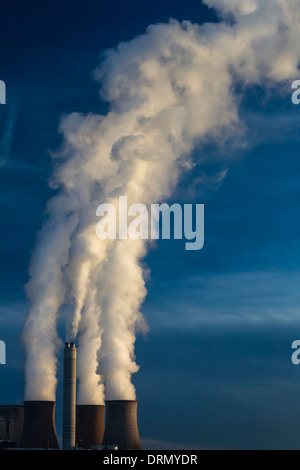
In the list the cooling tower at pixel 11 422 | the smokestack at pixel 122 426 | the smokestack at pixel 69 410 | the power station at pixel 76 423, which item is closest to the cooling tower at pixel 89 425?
the power station at pixel 76 423

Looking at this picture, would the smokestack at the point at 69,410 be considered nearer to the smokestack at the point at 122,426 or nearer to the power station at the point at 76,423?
the power station at the point at 76,423

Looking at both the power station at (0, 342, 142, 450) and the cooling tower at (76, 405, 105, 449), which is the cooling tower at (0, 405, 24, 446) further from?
the cooling tower at (76, 405, 105, 449)

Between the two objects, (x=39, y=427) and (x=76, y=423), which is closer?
(x=39, y=427)

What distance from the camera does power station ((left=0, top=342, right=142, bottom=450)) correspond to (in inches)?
2589

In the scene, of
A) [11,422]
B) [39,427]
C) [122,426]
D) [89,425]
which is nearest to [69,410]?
[39,427]

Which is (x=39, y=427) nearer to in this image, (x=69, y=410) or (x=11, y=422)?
(x=69, y=410)

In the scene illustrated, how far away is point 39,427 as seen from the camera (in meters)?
70.2

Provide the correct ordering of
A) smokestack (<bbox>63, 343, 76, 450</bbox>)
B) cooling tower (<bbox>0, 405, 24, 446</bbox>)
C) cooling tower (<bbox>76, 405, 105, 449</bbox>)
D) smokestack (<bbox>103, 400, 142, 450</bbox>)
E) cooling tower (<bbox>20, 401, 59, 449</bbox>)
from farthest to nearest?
cooling tower (<bbox>0, 405, 24, 446</bbox>), cooling tower (<bbox>76, 405, 105, 449</bbox>), smokestack (<bbox>63, 343, 76, 450</bbox>), cooling tower (<bbox>20, 401, 59, 449</bbox>), smokestack (<bbox>103, 400, 142, 450</bbox>)

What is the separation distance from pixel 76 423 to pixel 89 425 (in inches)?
68.8

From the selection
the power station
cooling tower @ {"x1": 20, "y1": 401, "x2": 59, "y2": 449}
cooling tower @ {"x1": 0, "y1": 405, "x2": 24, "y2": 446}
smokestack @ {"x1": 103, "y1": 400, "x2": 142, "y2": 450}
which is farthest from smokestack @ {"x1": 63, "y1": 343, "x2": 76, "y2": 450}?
cooling tower @ {"x1": 0, "y1": 405, "x2": 24, "y2": 446}

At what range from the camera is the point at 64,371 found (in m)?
71.5

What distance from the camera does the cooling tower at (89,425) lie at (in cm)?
7188
